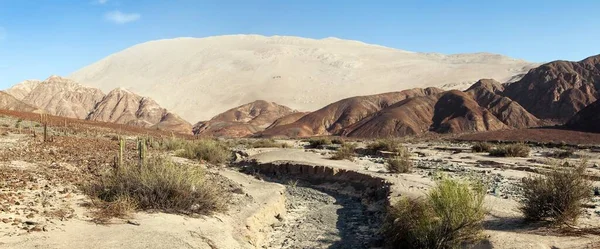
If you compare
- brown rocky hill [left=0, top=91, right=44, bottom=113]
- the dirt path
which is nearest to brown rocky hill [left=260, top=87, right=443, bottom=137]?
brown rocky hill [left=0, top=91, right=44, bottom=113]

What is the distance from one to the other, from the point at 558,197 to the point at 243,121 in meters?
89.7

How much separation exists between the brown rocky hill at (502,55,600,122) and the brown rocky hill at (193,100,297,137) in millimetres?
43810

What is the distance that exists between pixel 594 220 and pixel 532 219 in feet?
3.62

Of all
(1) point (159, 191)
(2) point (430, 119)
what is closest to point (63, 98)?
(2) point (430, 119)

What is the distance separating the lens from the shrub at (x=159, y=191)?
368 inches

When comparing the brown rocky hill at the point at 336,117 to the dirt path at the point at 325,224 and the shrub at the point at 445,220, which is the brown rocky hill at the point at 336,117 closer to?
the dirt path at the point at 325,224

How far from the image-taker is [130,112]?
97.9 m

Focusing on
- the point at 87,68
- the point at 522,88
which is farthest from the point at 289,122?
the point at 87,68

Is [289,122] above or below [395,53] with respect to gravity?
below

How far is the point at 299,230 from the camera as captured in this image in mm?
11312

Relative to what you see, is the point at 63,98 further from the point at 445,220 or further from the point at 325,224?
the point at 445,220

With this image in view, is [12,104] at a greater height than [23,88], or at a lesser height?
lesser

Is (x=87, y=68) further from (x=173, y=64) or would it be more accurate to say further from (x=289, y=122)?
(x=289, y=122)

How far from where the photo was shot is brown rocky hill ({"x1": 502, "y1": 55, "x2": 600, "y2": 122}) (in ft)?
246
